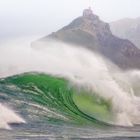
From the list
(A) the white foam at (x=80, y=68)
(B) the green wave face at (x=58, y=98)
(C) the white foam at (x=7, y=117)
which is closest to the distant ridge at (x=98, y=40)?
(A) the white foam at (x=80, y=68)

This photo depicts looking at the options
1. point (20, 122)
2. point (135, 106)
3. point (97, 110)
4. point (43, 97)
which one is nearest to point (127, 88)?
point (135, 106)

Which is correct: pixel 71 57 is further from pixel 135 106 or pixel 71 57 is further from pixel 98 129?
pixel 98 129

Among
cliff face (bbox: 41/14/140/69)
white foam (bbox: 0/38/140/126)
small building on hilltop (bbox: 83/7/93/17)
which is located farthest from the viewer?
small building on hilltop (bbox: 83/7/93/17)

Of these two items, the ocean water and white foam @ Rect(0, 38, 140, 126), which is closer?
the ocean water

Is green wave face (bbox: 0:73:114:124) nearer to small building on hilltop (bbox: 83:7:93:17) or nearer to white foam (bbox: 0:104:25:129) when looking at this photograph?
white foam (bbox: 0:104:25:129)

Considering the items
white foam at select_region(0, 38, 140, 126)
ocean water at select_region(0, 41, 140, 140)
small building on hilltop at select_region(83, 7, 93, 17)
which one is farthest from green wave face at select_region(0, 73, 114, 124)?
small building on hilltop at select_region(83, 7, 93, 17)

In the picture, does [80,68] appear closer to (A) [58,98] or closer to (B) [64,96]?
(B) [64,96]
